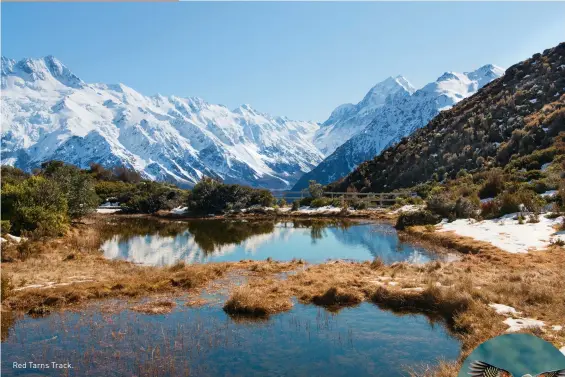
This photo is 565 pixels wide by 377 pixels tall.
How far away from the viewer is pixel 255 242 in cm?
2812

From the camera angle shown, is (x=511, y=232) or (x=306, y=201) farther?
(x=306, y=201)

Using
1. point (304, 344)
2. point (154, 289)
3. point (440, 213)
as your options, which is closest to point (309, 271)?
point (154, 289)

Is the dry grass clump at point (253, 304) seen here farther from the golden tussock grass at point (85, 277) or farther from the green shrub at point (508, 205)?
the green shrub at point (508, 205)

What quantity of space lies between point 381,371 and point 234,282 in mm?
8072

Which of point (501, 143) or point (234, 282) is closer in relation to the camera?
point (234, 282)

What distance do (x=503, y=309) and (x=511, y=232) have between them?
12881mm

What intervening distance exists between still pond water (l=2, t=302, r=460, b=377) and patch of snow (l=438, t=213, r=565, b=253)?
9.96m

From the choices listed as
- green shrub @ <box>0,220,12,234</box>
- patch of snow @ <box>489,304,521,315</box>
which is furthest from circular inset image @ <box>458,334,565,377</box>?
green shrub @ <box>0,220,12,234</box>

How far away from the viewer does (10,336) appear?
10.5 m

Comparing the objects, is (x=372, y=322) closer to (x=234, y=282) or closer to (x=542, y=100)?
(x=234, y=282)

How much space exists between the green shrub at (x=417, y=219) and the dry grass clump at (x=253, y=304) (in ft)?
65.2

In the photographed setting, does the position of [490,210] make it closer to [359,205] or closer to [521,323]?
[359,205]

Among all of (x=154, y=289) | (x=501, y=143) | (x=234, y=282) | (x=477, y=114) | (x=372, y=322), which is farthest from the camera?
(x=477, y=114)

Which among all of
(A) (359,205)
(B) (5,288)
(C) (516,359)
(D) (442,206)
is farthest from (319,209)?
(C) (516,359)
